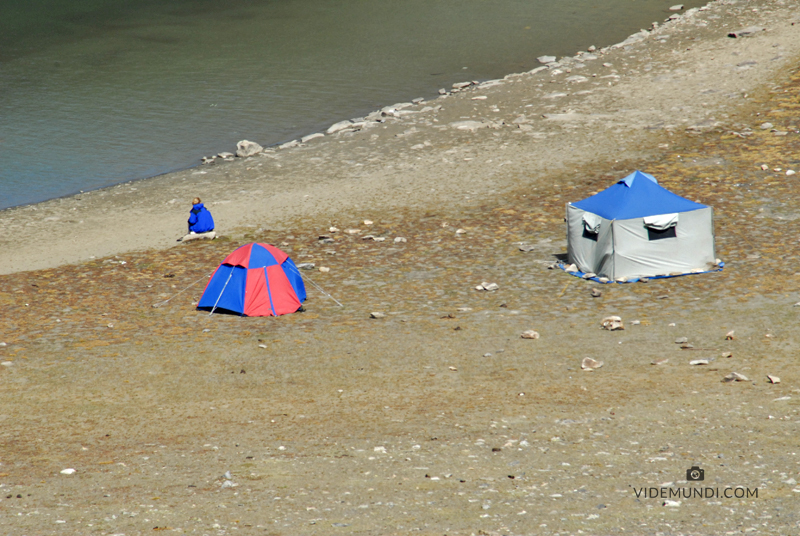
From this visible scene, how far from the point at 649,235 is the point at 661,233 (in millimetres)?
233

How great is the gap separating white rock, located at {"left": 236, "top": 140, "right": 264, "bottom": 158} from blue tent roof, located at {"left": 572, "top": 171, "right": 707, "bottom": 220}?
1335cm

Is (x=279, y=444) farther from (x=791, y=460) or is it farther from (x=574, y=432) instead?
(x=791, y=460)

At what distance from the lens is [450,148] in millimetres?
23875

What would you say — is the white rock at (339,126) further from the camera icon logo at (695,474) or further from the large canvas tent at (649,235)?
the camera icon logo at (695,474)

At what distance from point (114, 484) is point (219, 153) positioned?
1872 cm

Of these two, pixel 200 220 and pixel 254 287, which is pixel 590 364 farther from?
pixel 200 220

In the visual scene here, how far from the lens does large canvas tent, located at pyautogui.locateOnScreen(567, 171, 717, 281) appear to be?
48.5ft

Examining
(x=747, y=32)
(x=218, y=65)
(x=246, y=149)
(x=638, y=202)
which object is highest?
(x=218, y=65)

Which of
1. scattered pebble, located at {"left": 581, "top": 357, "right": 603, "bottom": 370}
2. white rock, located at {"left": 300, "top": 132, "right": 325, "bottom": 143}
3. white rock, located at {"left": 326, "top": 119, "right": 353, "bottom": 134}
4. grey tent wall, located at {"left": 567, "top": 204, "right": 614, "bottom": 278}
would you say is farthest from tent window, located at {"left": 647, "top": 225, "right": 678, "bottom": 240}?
white rock, located at {"left": 326, "top": 119, "right": 353, "bottom": 134}

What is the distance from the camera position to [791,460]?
859cm

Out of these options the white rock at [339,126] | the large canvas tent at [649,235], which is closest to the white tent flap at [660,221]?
the large canvas tent at [649,235]

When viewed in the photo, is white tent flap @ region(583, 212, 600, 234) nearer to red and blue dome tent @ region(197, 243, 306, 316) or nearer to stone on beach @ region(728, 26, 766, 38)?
red and blue dome tent @ region(197, 243, 306, 316)

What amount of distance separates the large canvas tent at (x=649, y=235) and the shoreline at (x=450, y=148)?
5695mm

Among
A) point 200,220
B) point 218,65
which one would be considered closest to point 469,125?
point 200,220
